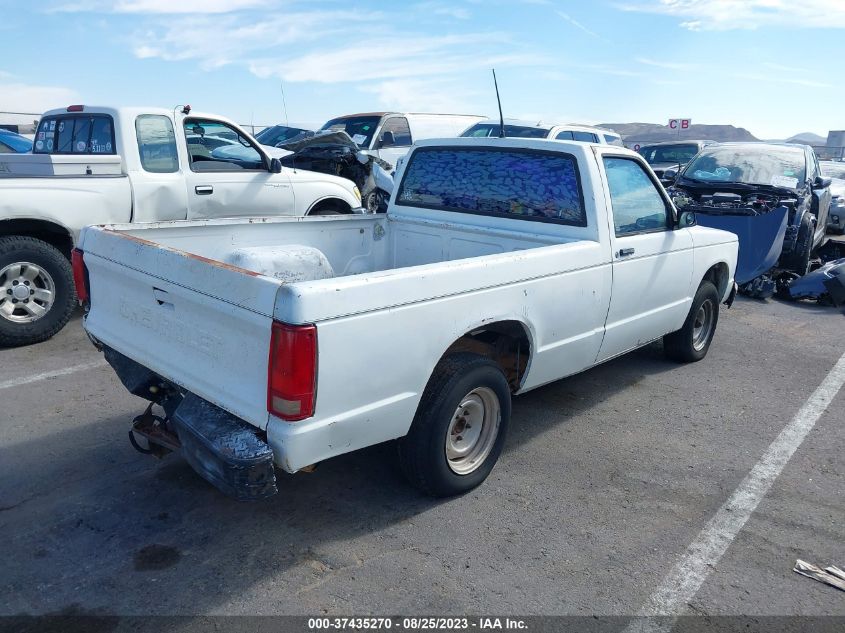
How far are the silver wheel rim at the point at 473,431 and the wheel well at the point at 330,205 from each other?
4.75 meters

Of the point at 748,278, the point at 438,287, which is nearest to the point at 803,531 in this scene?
the point at 438,287

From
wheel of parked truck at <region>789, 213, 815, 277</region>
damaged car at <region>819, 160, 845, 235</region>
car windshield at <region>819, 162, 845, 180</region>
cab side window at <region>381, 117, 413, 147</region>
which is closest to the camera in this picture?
wheel of parked truck at <region>789, 213, 815, 277</region>

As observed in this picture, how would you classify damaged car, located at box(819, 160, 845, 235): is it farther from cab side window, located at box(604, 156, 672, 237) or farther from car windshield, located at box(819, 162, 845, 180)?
cab side window, located at box(604, 156, 672, 237)

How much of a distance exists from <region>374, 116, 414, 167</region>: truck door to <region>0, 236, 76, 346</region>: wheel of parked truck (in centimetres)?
723

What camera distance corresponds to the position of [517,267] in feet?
11.4

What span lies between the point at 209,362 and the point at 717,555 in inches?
97.9

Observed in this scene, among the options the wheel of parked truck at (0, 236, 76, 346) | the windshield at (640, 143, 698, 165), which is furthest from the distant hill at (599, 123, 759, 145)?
the wheel of parked truck at (0, 236, 76, 346)

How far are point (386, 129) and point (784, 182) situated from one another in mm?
6607

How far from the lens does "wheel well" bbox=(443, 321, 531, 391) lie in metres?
3.73

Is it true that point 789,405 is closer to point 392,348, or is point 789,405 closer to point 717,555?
point 717,555

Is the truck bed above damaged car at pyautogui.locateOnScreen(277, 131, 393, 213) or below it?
below

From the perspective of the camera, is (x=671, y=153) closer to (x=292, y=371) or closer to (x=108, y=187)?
(x=108, y=187)

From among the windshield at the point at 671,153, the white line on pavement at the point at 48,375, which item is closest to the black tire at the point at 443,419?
the white line on pavement at the point at 48,375

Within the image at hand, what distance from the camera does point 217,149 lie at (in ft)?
24.0
